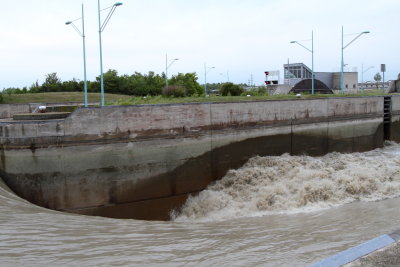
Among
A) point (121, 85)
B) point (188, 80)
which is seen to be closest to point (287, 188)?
point (188, 80)

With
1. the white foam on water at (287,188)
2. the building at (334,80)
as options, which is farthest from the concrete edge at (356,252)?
the building at (334,80)

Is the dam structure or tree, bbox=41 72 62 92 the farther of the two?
tree, bbox=41 72 62 92

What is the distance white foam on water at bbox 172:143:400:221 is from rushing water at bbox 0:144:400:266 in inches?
1.5

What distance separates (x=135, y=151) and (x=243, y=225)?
521cm

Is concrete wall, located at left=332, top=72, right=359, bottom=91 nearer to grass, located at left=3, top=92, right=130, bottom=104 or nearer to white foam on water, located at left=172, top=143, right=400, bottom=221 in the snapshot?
grass, located at left=3, top=92, right=130, bottom=104

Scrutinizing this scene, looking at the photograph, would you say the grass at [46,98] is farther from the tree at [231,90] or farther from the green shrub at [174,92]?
the green shrub at [174,92]

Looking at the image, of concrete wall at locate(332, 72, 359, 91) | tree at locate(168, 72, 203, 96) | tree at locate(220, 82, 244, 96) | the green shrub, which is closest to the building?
concrete wall at locate(332, 72, 359, 91)

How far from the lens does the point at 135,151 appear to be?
45.7 ft

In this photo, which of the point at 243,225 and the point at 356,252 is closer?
the point at 356,252

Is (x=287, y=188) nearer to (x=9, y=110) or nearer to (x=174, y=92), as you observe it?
(x=174, y=92)

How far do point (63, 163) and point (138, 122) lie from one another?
9.94 feet

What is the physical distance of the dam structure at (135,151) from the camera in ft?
40.8

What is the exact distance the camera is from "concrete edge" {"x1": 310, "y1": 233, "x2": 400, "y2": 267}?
15.7 feet

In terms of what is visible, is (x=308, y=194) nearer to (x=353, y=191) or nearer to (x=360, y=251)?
(x=353, y=191)
